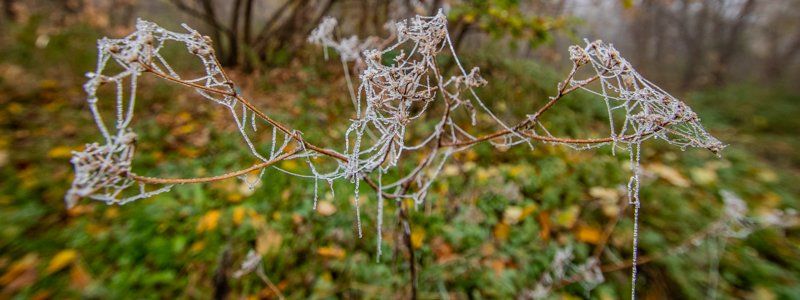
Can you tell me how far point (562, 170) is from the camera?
315cm

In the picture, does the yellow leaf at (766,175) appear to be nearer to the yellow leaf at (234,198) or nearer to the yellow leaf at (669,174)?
the yellow leaf at (669,174)

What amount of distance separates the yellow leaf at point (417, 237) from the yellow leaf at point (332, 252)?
1.45 feet

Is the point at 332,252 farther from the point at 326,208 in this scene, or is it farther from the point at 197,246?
the point at 197,246

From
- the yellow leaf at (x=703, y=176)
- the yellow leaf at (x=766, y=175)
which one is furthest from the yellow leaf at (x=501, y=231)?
the yellow leaf at (x=766, y=175)

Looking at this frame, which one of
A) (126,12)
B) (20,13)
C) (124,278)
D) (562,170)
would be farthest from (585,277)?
(126,12)

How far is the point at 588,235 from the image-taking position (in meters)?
2.49

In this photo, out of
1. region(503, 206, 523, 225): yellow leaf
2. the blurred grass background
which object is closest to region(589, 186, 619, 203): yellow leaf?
the blurred grass background

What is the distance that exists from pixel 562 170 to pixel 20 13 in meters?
9.37

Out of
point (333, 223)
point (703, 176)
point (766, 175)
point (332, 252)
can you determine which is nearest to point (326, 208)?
point (333, 223)

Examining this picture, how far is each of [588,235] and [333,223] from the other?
1728 millimetres

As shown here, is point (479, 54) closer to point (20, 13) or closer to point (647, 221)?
point (647, 221)

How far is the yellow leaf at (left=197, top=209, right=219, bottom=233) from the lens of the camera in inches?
95.9

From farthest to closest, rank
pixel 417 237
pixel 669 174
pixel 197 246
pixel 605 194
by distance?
pixel 669 174, pixel 605 194, pixel 417 237, pixel 197 246

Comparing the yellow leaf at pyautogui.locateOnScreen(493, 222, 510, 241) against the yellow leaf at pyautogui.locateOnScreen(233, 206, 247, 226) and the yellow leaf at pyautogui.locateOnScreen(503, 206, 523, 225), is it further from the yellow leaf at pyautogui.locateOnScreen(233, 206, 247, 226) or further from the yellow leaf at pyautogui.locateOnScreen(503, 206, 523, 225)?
the yellow leaf at pyautogui.locateOnScreen(233, 206, 247, 226)
